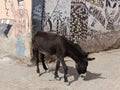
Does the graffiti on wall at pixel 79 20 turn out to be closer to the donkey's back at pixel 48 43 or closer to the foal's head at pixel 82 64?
the donkey's back at pixel 48 43

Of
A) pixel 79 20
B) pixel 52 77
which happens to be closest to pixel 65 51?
pixel 52 77

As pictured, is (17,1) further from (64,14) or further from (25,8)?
(64,14)

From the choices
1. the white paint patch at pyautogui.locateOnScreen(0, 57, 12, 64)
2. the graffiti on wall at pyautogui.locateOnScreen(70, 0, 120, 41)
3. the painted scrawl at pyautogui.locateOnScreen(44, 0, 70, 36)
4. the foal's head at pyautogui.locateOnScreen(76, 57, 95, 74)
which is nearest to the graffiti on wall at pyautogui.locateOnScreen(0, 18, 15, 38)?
the white paint patch at pyautogui.locateOnScreen(0, 57, 12, 64)

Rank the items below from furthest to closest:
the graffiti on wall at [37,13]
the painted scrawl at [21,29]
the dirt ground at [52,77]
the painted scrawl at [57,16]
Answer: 1. the painted scrawl at [57,16]
2. the painted scrawl at [21,29]
3. the graffiti on wall at [37,13]
4. the dirt ground at [52,77]

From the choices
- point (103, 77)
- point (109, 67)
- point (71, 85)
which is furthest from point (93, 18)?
point (71, 85)

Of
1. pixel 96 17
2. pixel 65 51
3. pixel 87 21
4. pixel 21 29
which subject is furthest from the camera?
pixel 96 17

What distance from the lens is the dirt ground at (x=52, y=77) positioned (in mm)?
8609

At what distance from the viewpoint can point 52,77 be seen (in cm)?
936

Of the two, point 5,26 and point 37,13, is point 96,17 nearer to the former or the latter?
point 37,13

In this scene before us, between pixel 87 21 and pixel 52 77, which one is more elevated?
pixel 87 21

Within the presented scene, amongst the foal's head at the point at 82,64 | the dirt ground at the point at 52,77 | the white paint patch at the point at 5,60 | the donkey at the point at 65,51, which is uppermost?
the donkey at the point at 65,51

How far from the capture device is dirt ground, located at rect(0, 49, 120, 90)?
8609 mm

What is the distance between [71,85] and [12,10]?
3596 mm

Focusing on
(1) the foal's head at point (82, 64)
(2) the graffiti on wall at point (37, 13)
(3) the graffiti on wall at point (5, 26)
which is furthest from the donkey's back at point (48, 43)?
(3) the graffiti on wall at point (5, 26)
